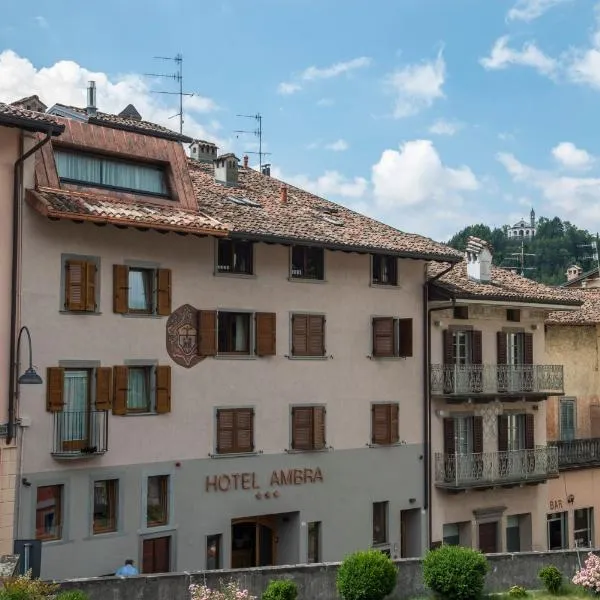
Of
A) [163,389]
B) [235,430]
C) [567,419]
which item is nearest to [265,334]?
[235,430]

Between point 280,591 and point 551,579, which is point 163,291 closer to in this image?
point 280,591

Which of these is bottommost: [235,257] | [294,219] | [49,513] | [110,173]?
[49,513]

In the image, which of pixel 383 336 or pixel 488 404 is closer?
pixel 383 336

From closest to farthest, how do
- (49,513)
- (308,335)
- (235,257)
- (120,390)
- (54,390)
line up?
1. (54,390)
2. (49,513)
3. (120,390)
4. (235,257)
5. (308,335)

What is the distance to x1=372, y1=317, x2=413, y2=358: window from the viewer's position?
31.1 metres

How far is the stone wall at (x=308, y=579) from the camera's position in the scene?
19.7 m

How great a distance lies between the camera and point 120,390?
2506cm

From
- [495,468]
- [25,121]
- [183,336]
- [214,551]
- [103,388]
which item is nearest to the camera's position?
[25,121]

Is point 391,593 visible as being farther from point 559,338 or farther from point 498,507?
point 559,338

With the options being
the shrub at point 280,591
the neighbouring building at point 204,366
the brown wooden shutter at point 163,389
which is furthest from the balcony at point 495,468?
the shrub at point 280,591

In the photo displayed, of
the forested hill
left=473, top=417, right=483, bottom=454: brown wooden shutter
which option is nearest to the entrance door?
left=473, top=417, right=483, bottom=454: brown wooden shutter

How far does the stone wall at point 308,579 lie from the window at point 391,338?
855 cm

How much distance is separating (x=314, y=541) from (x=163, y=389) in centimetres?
710

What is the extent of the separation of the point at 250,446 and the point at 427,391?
23.5 ft
